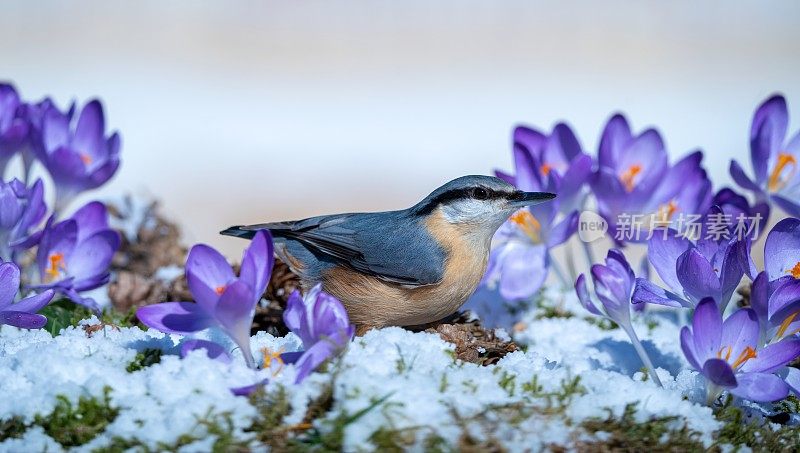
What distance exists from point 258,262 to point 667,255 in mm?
1141

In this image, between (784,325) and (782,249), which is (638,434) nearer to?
(784,325)

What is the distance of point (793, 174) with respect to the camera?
3.34 m

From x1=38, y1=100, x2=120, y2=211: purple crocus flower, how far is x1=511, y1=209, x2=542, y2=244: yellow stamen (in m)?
1.48

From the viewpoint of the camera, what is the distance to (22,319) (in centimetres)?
254

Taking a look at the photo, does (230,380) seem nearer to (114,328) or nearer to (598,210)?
(114,328)

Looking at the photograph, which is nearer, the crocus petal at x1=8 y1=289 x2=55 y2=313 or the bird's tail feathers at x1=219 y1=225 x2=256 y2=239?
the crocus petal at x1=8 y1=289 x2=55 y2=313

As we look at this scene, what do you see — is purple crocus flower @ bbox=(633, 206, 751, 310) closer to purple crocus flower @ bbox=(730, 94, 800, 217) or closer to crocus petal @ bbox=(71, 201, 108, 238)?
purple crocus flower @ bbox=(730, 94, 800, 217)

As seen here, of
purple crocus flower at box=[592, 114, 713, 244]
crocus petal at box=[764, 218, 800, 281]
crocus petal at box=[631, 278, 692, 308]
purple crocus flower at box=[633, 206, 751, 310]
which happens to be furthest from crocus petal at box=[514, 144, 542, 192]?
crocus petal at box=[764, 218, 800, 281]

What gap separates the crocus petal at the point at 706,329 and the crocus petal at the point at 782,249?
0.34 m

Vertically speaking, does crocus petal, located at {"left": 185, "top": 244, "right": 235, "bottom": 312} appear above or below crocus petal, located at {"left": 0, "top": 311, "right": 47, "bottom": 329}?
above

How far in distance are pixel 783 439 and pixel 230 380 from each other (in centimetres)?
136

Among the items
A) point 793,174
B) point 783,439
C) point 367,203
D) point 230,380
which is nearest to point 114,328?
point 230,380

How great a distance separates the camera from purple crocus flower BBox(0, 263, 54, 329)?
8.21ft

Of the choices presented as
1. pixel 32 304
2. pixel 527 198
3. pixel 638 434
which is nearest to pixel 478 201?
pixel 527 198
